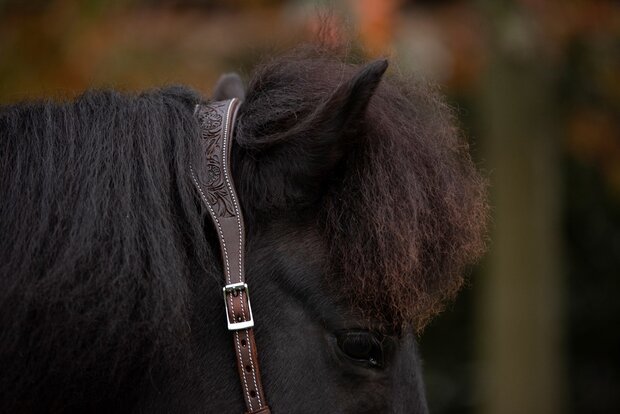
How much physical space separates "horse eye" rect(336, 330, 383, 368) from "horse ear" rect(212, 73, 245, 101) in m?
0.88

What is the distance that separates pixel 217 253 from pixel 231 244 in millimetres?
45

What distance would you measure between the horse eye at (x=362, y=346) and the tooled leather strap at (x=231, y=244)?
7.4 inches

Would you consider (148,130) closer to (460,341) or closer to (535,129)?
(535,129)

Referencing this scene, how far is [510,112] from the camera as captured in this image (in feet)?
24.8

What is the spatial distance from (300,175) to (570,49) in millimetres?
5919

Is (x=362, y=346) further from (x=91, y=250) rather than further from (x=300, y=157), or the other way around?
(x=91, y=250)

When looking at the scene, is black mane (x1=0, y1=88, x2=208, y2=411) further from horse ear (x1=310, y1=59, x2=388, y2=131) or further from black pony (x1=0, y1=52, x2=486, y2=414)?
horse ear (x1=310, y1=59, x2=388, y2=131)

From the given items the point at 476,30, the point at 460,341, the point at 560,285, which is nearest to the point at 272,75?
the point at 476,30

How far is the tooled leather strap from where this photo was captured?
1994 mm

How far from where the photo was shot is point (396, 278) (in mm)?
2014

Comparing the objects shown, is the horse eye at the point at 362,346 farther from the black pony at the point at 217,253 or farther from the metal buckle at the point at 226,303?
the metal buckle at the point at 226,303

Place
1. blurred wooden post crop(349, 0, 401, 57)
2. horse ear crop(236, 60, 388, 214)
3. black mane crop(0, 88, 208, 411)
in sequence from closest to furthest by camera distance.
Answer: black mane crop(0, 88, 208, 411), horse ear crop(236, 60, 388, 214), blurred wooden post crop(349, 0, 401, 57)

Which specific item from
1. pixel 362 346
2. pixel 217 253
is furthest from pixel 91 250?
pixel 362 346

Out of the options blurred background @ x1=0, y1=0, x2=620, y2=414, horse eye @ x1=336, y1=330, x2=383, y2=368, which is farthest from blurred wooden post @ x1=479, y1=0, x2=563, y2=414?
horse eye @ x1=336, y1=330, x2=383, y2=368
